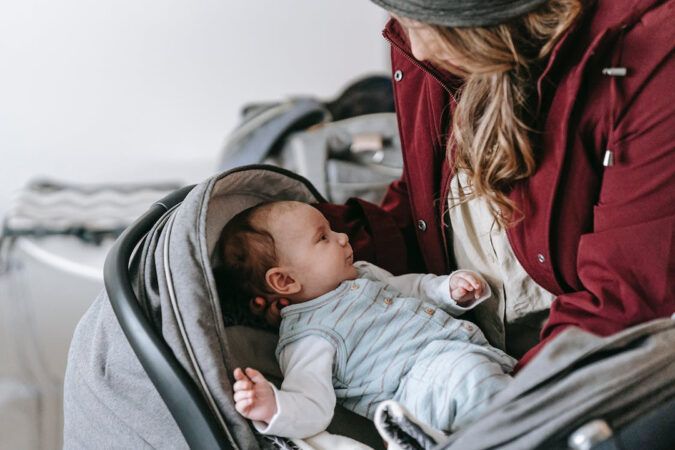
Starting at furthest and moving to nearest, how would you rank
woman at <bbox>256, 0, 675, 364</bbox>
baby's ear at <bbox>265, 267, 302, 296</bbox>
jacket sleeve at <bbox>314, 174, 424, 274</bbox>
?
jacket sleeve at <bbox>314, 174, 424, 274</bbox> → baby's ear at <bbox>265, 267, 302, 296</bbox> → woman at <bbox>256, 0, 675, 364</bbox>

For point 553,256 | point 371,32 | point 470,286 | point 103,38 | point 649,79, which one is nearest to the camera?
point 649,79

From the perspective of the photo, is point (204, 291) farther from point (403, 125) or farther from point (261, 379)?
point (403, 125)

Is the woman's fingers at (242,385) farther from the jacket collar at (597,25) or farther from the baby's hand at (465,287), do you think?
the jacket collar at (597,25)

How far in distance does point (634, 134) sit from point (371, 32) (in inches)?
76.8

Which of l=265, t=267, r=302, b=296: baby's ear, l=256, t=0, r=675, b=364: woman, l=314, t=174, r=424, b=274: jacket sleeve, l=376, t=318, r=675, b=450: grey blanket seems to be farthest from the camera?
l=314, t=174, r=424, b=274: jacket sleeve

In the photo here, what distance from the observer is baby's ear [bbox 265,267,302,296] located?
124 cm

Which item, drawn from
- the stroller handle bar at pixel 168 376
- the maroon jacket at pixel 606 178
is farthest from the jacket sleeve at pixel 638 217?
the stroller handle bar at pixel 168 376

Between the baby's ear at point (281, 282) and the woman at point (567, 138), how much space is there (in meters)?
0.30

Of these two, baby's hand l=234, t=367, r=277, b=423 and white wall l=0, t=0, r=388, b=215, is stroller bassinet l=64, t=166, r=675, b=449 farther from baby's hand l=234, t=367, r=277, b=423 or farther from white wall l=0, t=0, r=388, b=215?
white wall l=0, t=0, r=388, b=215

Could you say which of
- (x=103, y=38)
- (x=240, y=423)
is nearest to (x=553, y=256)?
(x=240, y=423)

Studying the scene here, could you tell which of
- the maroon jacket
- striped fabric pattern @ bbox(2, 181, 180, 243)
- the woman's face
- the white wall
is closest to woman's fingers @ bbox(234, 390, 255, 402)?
the maroon jacket

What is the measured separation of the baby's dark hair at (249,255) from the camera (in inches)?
48.9

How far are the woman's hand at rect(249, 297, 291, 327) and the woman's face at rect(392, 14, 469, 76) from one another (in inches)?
17.8

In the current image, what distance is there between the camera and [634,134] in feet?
3.29
